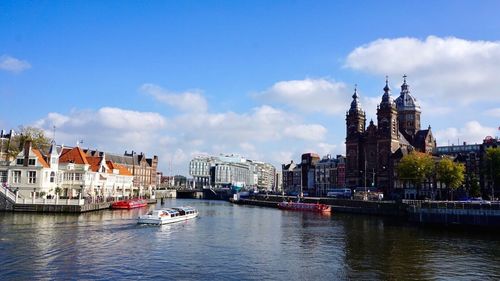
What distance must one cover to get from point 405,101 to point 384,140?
32155 mm

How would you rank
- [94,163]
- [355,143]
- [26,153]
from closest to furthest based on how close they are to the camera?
[26,153], [94,163], [355,143]

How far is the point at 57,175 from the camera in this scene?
10281 centimetres

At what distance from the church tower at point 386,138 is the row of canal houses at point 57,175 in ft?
290

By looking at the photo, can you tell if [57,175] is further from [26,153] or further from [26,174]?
[26,153]

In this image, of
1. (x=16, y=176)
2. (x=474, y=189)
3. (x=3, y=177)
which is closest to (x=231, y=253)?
(x=16, y=176)

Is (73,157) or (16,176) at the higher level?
(73,157)

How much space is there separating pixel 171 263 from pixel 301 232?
106 ft

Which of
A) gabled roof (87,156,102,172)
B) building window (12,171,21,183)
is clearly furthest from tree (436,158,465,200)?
building window (12,171,21,183)

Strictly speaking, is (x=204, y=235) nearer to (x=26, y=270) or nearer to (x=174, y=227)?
(x=174, y=227)

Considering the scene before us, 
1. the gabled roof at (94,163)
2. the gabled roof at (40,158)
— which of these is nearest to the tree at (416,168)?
the gabled roof at (94,163)

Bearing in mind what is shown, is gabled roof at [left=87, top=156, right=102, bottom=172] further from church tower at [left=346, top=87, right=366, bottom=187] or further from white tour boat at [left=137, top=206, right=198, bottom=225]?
church tower at [left=346, top=87, right=366, bottom=187]

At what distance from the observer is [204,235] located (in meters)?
64.2

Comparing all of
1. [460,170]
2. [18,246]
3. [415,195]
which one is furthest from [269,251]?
[415,195]

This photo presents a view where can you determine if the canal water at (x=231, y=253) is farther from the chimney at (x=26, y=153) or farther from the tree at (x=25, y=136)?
the tree at (x=25, y=136)
